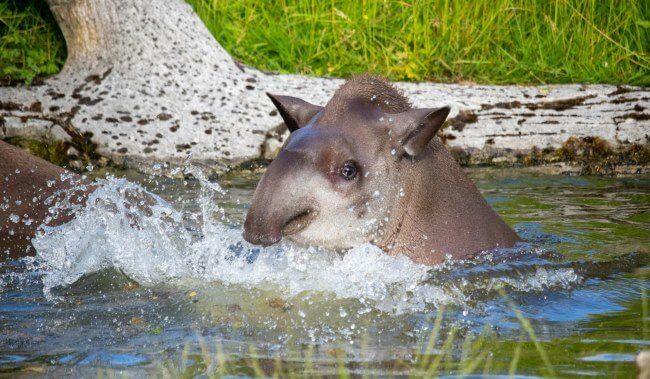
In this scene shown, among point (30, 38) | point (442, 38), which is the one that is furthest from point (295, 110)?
point (30, 38)

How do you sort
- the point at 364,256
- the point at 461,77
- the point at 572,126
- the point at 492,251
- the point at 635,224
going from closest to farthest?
the point at 364,256
the point at 492,251
the point at 635,224
the point at 572,126
the point at 461,77

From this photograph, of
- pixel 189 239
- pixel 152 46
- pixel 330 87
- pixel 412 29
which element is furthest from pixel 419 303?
pixel 412 29

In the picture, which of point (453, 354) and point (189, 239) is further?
point (189, 239)

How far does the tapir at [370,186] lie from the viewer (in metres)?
4.86

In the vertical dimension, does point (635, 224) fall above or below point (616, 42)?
below

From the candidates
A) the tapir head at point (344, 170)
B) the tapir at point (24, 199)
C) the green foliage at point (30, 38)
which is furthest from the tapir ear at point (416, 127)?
the green foliage at point (30, 38)

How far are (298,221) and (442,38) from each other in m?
6.42

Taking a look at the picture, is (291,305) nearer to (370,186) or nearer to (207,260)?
(370,186)

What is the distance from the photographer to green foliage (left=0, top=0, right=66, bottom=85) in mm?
10352

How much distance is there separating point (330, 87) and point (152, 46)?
1715 millimetres

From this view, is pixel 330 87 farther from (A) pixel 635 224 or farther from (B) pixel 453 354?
(B) pixel 453 354

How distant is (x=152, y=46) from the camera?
9820 millimetres

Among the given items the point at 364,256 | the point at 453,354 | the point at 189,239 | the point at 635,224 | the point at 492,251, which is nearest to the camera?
the point at 453,354

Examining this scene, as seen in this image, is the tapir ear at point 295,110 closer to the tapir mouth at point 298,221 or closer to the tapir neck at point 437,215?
the tapir neck at point 437,215
